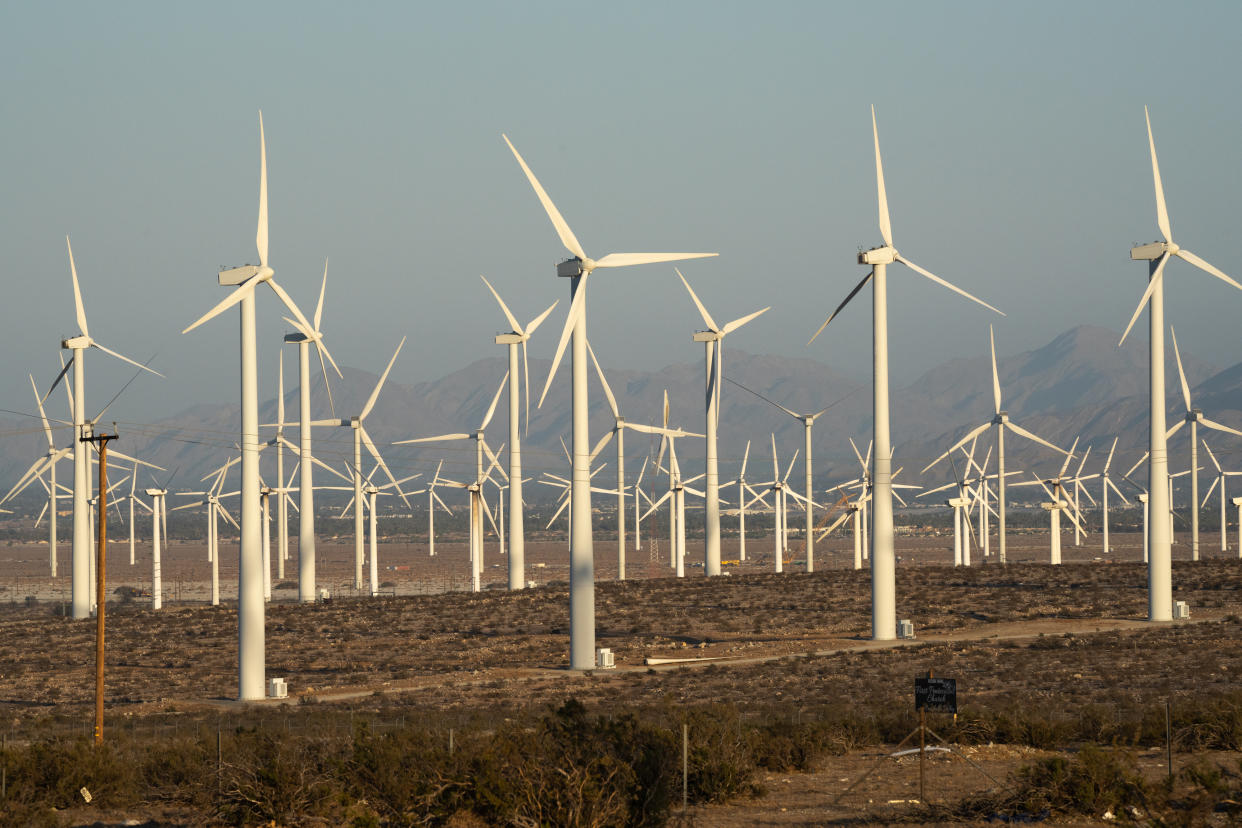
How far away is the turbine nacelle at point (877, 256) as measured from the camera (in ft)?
185

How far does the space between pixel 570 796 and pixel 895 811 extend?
5.55 metres

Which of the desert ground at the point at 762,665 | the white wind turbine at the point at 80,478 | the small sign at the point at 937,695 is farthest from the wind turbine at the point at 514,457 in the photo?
the small sign at the point at 937,695

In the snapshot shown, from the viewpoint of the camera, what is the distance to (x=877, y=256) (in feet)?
185

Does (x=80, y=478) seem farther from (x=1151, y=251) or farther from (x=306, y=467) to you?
(x=1151, y=251)

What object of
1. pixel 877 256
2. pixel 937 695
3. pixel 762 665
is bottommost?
pixel 762 665

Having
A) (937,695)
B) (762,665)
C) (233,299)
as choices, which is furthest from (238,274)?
(937,695)

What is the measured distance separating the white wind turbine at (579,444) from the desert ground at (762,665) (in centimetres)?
172

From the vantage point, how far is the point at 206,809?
23.4 metres

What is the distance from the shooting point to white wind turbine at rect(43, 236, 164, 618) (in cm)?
7725

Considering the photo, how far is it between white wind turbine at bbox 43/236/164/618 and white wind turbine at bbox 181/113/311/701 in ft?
94.5

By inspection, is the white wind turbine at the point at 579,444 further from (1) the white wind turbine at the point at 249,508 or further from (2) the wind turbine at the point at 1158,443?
(2) the wind turbine at the point at 1158,443

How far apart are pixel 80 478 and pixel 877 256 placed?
151 ft

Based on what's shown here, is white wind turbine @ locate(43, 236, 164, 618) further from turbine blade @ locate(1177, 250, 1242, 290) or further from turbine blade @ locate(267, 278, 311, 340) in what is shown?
turbine blade @ locate(1177, 250, 1242, 290)

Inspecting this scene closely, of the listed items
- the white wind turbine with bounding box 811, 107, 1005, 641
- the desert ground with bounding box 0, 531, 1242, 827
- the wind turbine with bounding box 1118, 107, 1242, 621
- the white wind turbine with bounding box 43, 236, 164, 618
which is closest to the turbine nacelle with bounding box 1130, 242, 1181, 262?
the wind turbine with bounding box 1118, 107, 1242, 621
